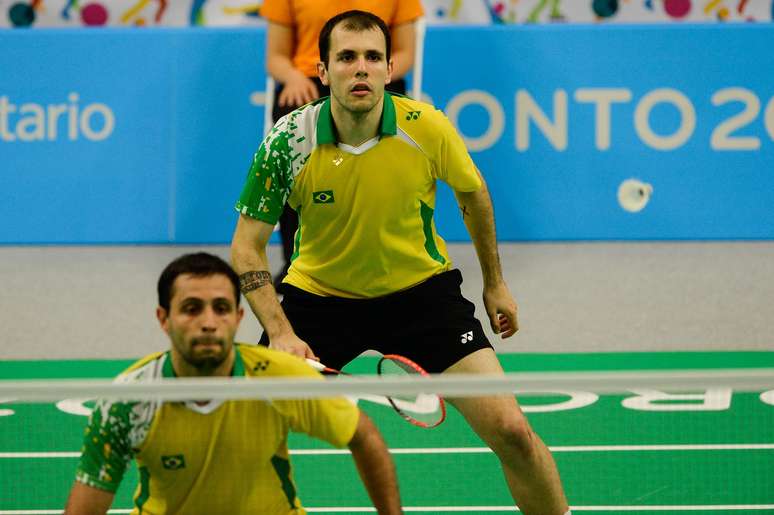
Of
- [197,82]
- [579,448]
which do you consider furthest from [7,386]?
[197,82]

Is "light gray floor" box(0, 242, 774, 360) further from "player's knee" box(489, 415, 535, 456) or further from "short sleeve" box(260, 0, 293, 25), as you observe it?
"player's knee" box(489, 415, 535, 456)

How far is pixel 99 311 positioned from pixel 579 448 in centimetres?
329

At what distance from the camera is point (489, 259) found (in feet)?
14.7

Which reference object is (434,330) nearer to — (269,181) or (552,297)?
(269,181)

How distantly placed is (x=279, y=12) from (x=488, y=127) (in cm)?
188

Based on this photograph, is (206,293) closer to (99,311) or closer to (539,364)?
(539,364)

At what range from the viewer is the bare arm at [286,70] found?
6992mm

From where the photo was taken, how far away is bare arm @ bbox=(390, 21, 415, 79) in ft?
23.1

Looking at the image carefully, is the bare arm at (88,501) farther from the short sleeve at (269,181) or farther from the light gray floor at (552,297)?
the light gray floor at (552,297)

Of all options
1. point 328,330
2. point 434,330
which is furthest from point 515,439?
point 328,330

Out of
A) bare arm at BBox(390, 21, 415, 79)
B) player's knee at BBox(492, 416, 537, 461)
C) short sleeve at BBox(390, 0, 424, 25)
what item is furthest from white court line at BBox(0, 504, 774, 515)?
short sleeve at BBox(390, 0, 424, 25)

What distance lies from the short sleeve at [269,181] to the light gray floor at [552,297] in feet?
8.98

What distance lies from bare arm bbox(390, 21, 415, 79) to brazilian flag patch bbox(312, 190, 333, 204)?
2760 mm

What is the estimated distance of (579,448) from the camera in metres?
5.33
